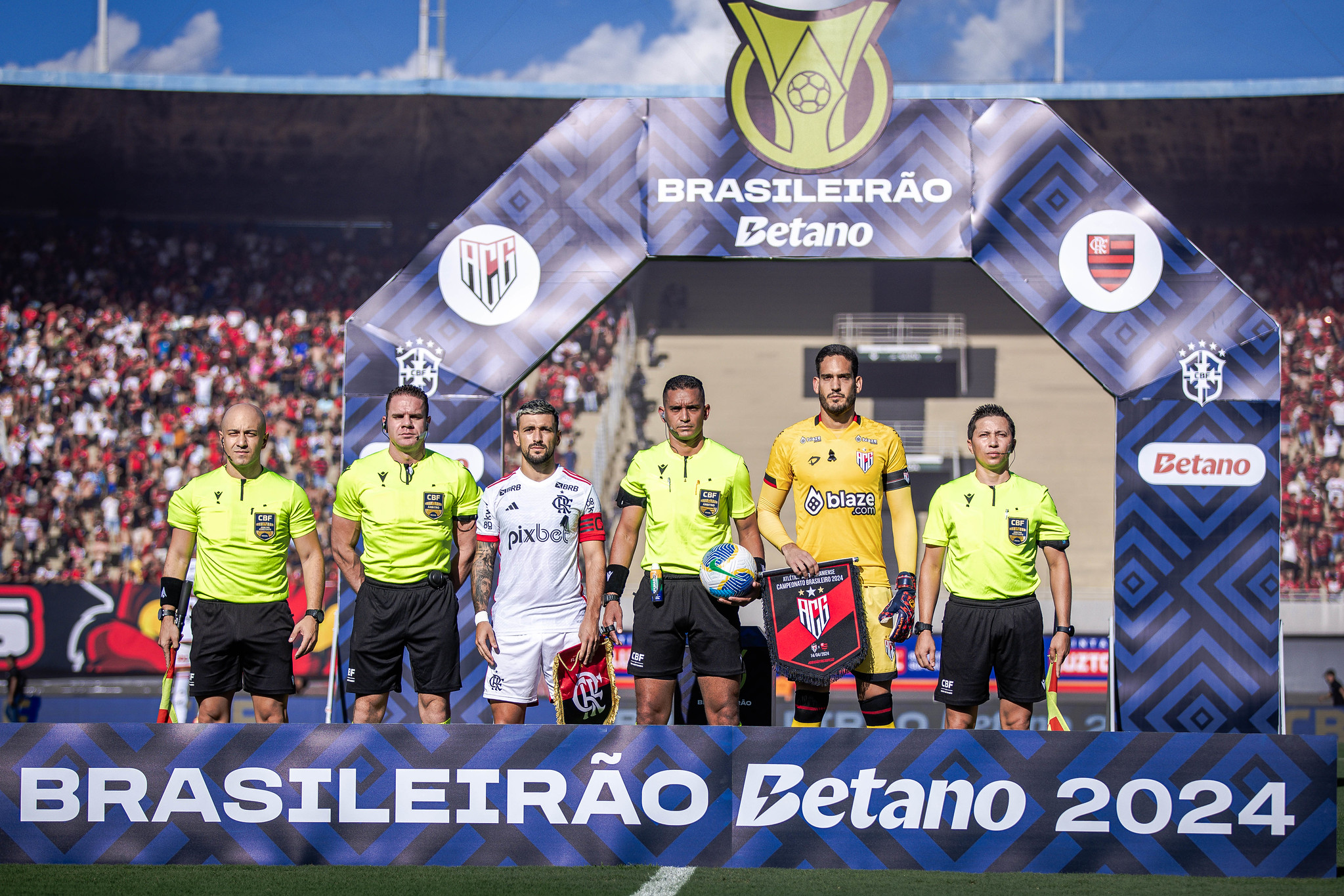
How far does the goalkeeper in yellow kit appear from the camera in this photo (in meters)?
5.57

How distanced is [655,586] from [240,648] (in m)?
2.00

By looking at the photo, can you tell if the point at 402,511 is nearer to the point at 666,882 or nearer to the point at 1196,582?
the point at 666,882

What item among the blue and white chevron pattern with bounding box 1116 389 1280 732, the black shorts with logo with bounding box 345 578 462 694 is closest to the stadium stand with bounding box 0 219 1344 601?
the blue and white chevron pattern with bounding box 1116 389 1280 732

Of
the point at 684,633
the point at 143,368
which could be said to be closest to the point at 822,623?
the point at 684,633

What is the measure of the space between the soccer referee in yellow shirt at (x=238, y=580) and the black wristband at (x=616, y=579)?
139cm

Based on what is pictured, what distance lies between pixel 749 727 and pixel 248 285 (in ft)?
52.1

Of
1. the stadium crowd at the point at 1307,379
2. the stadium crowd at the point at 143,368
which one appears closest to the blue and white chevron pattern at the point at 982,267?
the stadium crowd at the point at 1307,379

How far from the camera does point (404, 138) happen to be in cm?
1677

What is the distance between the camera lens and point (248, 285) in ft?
60.1

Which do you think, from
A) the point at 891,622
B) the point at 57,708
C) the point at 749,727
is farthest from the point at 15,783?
the point at 57,708

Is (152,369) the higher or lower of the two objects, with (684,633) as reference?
higher

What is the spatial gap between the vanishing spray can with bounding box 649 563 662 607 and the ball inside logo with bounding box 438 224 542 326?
2508 millimetres

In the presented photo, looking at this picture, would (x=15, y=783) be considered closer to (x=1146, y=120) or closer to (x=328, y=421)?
(x=328, y=421)

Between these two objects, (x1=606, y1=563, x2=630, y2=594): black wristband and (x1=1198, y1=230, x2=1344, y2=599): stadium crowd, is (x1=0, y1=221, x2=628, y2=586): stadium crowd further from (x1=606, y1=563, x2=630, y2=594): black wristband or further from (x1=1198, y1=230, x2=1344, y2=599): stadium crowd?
(x1=606, y1=563, x2=630, y2=594): black wristband
